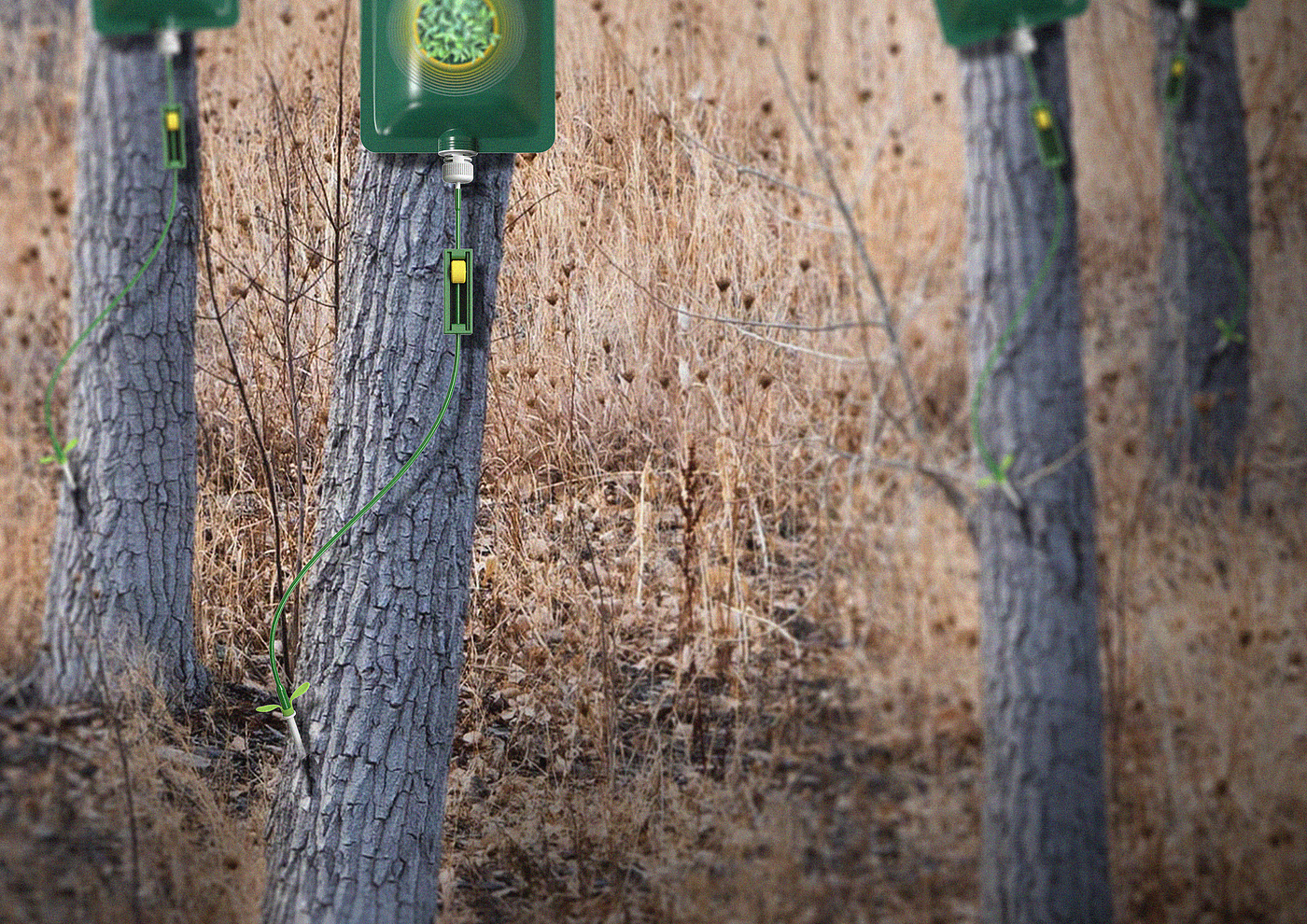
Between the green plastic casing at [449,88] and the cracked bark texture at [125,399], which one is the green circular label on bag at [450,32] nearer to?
the green plastic casing at [449,88]

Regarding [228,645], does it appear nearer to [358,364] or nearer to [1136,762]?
[358,364]

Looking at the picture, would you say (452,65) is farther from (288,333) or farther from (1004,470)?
(1004,470)

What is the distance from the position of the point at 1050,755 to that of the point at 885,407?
0.79 metres

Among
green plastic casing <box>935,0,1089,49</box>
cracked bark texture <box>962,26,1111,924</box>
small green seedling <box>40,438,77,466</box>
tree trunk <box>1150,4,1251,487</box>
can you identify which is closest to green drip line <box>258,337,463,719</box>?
small green seedling <box>40,438,77,466</box>

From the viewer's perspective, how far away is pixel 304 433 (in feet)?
9.11

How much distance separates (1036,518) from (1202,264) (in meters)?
0.69

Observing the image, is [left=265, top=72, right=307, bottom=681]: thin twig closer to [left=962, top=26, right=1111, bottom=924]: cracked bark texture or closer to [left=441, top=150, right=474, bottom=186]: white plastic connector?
[left=441, top=150, right=474, bottom=186]: white plastic connector

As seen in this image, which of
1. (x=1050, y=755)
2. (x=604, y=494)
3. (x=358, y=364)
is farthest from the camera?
(x=604, y=494)

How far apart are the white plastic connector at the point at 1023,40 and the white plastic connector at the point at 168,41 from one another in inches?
72.0

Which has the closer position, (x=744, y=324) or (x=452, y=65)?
(x=452, y=65)

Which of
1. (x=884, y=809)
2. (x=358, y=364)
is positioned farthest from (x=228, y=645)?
(x=884, y=809)

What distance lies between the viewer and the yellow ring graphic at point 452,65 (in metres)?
2.44

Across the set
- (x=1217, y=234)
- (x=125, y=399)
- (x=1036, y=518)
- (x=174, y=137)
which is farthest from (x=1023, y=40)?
(x=125, y=399)

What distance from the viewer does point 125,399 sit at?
110 inches
